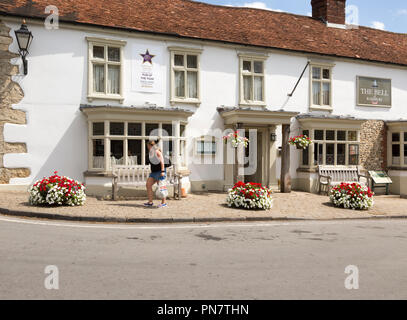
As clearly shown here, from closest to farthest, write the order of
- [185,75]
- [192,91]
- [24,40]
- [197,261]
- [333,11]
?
[197,261], [24,40], [185,75], [192,91], [333,11]

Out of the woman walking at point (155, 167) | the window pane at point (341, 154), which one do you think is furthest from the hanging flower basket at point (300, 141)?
the woman walking at point (155, 167)

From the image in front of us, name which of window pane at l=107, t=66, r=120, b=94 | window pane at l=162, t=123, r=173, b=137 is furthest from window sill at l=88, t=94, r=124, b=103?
window pane at l=162, t=123, r=173, b=137

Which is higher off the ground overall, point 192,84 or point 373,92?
point 373,92

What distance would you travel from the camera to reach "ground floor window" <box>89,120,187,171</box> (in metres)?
Answer: 12.2

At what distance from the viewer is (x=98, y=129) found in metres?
12.4

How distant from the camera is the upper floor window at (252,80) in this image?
48.5 feet

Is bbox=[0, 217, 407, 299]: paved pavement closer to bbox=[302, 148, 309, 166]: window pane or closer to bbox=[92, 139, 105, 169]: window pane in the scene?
bbox=[92, 139, 105, 169]: window pane

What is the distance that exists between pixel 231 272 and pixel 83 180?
9.04 metres

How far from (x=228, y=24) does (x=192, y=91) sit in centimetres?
387

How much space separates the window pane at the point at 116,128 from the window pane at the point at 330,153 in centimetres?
890

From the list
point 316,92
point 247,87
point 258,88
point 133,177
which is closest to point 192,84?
point 247,87

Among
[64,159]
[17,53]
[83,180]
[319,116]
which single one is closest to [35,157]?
[64,159]

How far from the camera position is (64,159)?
12336 mm

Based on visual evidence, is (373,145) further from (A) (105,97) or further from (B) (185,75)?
(A) (105,97)
